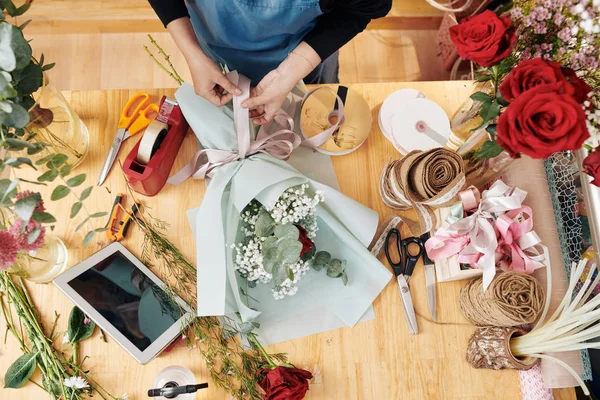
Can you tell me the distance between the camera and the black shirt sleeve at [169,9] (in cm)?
98

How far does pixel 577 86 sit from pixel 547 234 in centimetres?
40

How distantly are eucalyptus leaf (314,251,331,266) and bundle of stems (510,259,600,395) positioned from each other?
437mm

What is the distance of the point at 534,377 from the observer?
1016 millimetres

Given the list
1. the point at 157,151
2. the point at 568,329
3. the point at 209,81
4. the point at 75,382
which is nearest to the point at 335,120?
the point at 209,81

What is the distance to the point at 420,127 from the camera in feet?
3.80

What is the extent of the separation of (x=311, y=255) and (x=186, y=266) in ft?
0.94

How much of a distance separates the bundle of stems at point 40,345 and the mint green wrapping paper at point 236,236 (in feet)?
0.98

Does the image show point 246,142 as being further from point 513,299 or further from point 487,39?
point 513,299

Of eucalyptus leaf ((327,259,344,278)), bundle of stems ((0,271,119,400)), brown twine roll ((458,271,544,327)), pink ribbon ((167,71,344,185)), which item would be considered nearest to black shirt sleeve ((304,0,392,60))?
pink ribbon ((167,71,344,185))

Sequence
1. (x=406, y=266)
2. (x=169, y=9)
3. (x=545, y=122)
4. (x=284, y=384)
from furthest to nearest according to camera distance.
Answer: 1. (x=406, y=266)
2. (x=169, y=9)
3. (x=284, y=384)
4. (x=545, y=122)

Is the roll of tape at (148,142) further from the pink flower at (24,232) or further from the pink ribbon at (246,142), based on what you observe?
the pink flower at (24,232)

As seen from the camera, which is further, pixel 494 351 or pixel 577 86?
pixel 494 351

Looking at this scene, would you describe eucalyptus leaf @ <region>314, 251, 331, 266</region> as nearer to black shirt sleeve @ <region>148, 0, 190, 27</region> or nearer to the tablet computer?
the tablet computer

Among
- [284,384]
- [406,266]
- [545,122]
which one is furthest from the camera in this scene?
[406,266]
